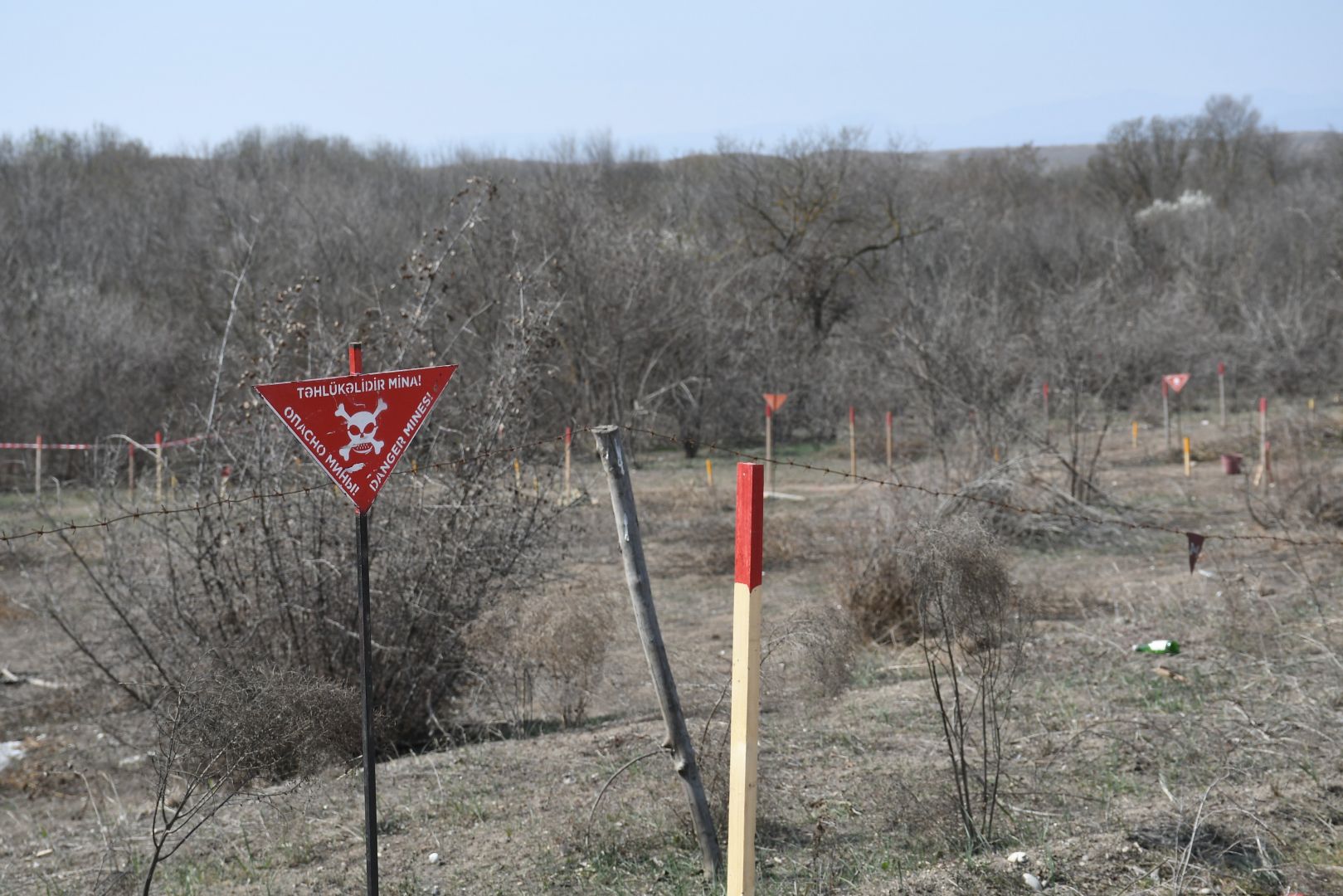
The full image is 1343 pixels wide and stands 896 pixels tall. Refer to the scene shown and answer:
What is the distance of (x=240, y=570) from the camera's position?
7051mm

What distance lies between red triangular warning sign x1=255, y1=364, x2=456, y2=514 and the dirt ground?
1507 mm

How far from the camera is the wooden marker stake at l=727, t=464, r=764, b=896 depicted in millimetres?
3611

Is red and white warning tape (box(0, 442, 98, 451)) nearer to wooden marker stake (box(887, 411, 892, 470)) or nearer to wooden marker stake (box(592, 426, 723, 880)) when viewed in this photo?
wooden marker stake (box(887, 411, 892, 470))

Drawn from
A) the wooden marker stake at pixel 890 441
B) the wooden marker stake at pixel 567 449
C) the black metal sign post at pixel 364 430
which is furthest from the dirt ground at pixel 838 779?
the wooden marker stake at pixel 890 441

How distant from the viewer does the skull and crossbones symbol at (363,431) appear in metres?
4.11

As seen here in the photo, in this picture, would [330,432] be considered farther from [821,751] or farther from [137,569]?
[137,569]

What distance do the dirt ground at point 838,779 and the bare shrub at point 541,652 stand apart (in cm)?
11

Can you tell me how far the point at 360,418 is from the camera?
414 centimetres

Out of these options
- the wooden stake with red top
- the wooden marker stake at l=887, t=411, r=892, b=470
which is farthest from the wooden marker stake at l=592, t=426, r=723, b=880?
the wooden stake with red top

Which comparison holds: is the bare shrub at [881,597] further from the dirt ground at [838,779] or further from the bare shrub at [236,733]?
the bare shrub at [236,733]

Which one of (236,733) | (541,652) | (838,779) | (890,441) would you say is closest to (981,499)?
(838,779)

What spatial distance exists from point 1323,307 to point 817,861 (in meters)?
35.5

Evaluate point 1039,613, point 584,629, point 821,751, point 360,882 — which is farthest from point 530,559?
point 1039,613

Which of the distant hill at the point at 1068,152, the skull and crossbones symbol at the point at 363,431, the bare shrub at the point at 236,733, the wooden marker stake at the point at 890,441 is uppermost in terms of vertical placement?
the distant hill at the point at 1068,152
